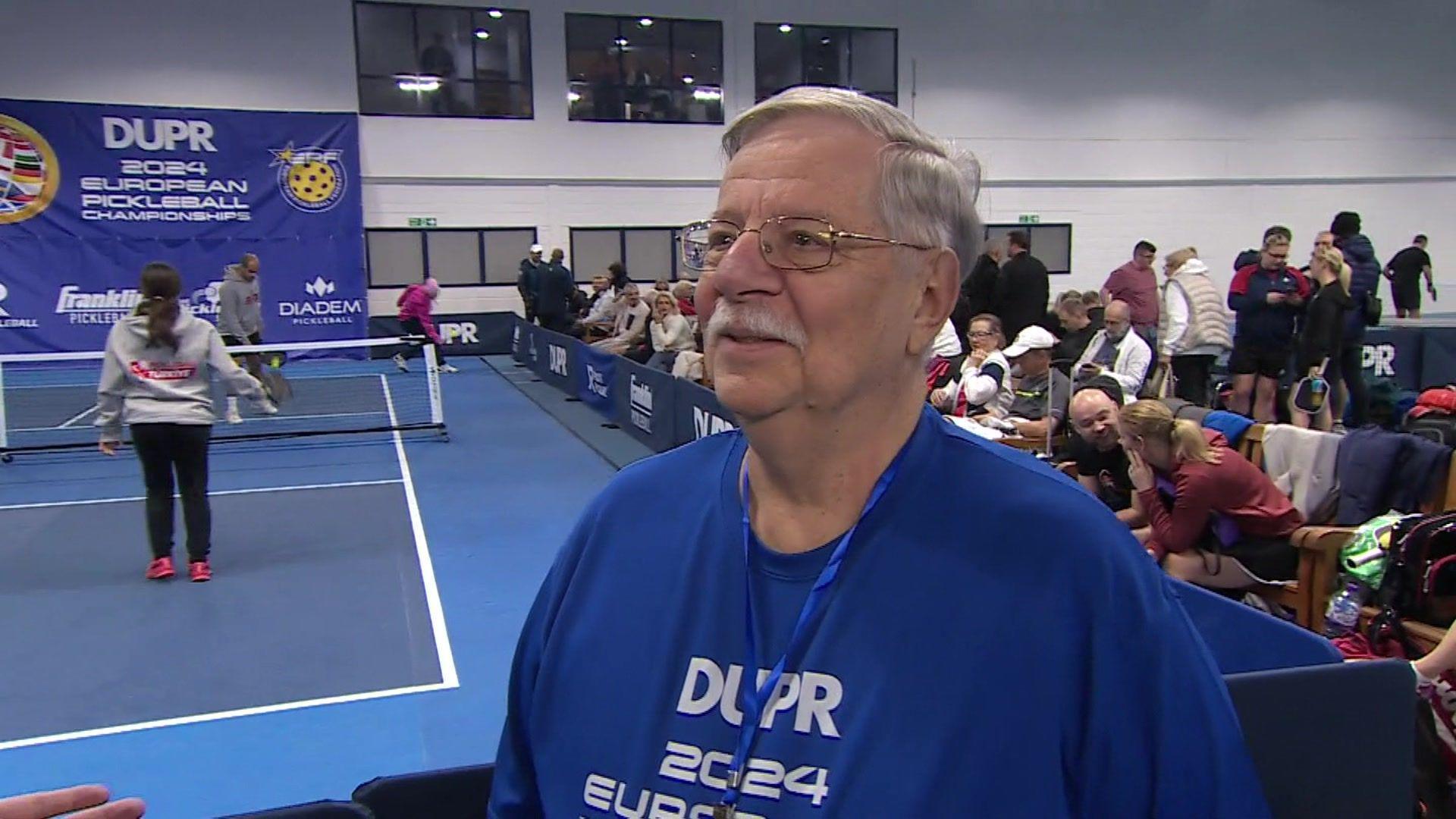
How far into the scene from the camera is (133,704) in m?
4.27

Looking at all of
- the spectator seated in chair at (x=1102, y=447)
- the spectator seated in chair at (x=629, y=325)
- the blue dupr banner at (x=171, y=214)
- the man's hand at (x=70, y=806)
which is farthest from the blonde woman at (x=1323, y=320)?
the blue dupr banner at (x=171, y=214)

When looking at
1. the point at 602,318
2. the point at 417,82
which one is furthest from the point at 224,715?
the point at 417,82

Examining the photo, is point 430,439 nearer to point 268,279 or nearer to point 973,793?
point 268,279

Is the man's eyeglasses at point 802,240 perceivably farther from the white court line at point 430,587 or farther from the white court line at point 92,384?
the white court line at point 92,384

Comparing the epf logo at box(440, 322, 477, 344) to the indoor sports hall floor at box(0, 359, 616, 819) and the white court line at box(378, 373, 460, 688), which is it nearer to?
the white court line at box(378, 373, 460, 688)

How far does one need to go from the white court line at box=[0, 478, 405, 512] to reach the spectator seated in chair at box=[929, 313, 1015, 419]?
177 inches

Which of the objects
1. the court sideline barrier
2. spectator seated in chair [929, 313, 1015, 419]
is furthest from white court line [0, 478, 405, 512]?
spectator seated in chair [929, 313, 1015, 419]

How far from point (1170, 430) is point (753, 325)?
3.82 meters

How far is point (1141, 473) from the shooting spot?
192 inches

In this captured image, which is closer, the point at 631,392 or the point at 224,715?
the point at 224,715

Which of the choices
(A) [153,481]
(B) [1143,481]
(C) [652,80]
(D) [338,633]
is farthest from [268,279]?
(B) [1143,481]

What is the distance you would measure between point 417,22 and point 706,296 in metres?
19.2

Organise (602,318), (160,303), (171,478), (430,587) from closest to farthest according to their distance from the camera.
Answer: (160,303) → (430,587) → (171,478) → (602,318)

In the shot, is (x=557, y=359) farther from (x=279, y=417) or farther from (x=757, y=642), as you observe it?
(x=757, y=642)
